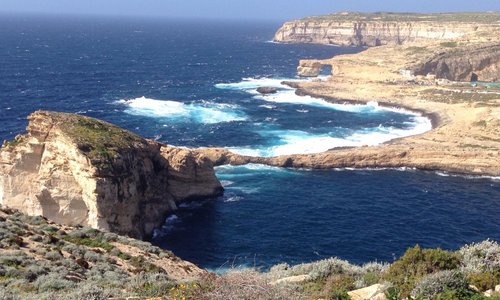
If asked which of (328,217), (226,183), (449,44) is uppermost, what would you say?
(449,44)

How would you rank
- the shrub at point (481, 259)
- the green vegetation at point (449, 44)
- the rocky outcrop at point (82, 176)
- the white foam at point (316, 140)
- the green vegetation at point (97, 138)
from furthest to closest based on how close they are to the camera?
the green vegetation at point (449, 44)
the white foam at point (316, 140)
the green vegetation at point (97, 138)
the rocky outcrop at point (82, 176)
the shrub at point (481, 259)

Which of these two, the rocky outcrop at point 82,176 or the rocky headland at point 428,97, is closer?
the rocky outcrop at point 82,176

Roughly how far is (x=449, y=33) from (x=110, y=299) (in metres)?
206

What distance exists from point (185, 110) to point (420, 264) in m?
78.0

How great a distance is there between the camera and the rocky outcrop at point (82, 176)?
42406 mm

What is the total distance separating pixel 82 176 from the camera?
140 ft

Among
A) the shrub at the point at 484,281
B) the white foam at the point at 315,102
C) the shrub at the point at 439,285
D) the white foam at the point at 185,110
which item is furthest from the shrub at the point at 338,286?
the white foam at the point at 315,102

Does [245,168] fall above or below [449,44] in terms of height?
below

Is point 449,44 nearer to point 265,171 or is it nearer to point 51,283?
point 265,171

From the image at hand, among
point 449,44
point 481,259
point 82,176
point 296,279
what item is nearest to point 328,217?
point 82,176

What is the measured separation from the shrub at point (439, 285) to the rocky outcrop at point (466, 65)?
122365 mm

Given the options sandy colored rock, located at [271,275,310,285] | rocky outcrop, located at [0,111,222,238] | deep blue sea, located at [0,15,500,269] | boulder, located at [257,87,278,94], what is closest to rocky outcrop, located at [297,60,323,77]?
deep blue sea, located at [0,15,500,269]

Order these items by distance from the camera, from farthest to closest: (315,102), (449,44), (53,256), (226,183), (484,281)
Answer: (449,44), (315,102), (226,183), (53,256), (484,281)

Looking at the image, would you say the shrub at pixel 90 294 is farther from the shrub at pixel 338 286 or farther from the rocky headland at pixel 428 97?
the rocky headland at pixel 428 97
